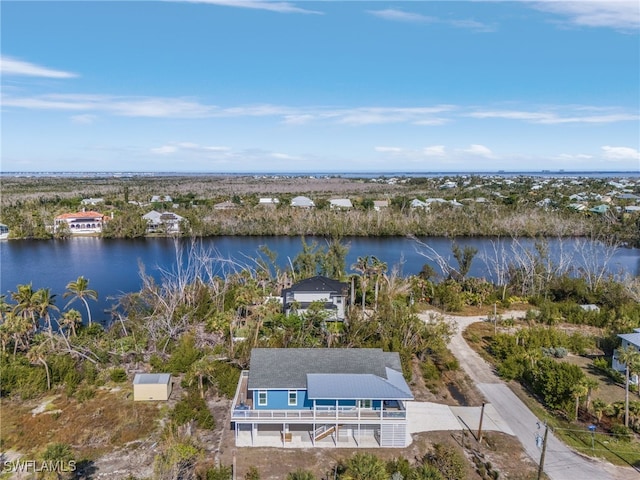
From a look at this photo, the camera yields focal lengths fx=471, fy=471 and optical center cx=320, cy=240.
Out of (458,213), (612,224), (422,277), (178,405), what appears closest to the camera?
(178,405)

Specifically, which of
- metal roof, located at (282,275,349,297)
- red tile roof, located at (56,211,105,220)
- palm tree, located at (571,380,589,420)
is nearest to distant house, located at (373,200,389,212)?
red tile roof, located at (56,211,105,220)

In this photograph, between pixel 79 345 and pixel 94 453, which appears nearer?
pixel 94 453

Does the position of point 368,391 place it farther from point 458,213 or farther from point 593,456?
point 458,213

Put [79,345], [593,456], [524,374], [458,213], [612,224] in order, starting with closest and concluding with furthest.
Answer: [593,456] → [524,374] → [79,345] → [612,224] → [458,213]

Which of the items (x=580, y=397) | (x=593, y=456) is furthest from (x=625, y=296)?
(x=593, y=456)

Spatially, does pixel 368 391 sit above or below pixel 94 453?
above

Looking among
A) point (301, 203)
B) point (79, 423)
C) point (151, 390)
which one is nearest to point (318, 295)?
point (151, 390)

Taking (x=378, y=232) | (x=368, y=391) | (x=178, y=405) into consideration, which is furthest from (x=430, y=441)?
(x=378, y=232)

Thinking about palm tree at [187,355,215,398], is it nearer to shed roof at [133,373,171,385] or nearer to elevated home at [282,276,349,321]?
shed roof at [133,373,171,385]
